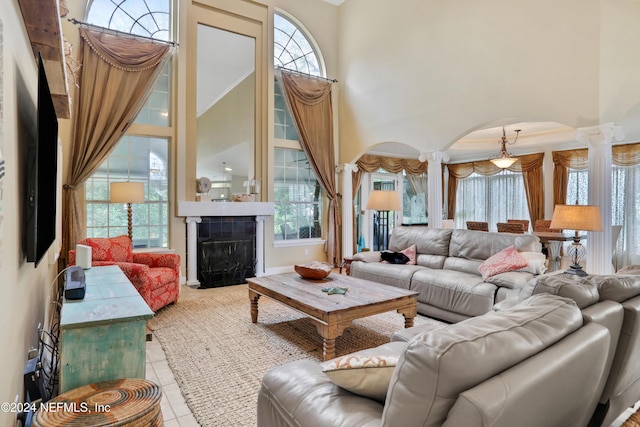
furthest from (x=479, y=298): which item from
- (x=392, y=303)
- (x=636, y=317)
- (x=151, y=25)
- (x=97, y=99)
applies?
(x=151, y=25)

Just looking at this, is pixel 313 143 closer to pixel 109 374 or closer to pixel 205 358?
pixel 205 358

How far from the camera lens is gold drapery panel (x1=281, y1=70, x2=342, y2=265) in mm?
6727

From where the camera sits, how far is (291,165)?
692cm

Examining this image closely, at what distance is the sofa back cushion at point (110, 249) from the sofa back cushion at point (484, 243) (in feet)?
12.9

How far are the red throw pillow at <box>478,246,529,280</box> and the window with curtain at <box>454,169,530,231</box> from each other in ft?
17.0

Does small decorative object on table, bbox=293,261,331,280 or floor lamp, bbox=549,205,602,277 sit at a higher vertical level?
floor lamp, bbox=549,205,602,277

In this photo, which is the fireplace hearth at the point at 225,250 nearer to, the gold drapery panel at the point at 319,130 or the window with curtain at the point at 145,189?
the window with curtain at the point at 145,189

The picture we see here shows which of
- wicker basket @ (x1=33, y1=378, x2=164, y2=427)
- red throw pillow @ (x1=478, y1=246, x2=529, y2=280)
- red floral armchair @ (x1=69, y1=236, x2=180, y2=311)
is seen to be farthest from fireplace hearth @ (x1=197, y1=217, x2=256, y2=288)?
wicker basket @ (x1=33, y1=378, x2=164, y2=427)

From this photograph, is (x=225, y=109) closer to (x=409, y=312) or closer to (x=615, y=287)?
(x=409, y=312)

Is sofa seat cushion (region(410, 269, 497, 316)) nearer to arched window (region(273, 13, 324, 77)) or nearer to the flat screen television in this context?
the flat screen television

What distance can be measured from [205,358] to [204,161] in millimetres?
4258

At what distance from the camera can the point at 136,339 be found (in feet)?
5.47

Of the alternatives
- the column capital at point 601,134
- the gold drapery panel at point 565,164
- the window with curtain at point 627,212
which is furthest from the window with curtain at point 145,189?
the window with curtain at point 627,212

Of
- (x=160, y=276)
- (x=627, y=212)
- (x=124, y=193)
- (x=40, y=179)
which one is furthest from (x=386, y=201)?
(x=627, y=212)
